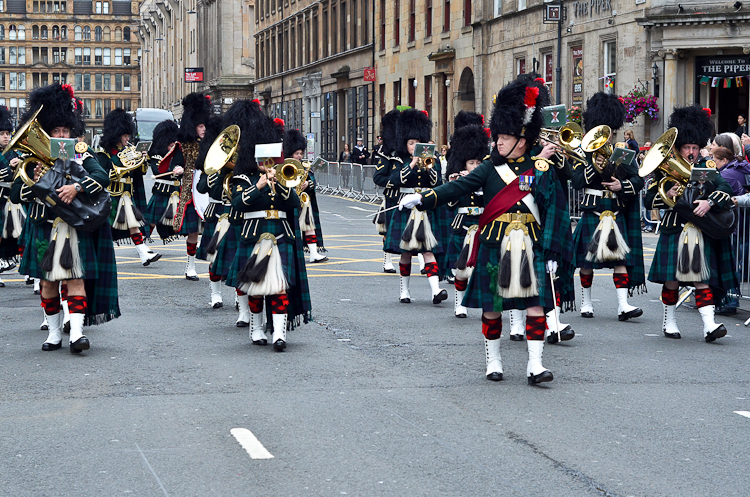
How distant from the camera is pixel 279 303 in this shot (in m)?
9.31

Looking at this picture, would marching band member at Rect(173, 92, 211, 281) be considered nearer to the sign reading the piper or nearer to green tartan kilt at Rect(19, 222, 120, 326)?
green tartan kilt at Rect(19, 222, 120, 326)

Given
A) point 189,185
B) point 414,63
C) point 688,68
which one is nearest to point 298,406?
point 189,185

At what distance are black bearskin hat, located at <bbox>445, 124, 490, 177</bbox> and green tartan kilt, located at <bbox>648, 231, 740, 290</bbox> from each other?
2.49 metres

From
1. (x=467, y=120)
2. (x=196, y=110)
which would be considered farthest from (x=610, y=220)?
(x=196, y=110)

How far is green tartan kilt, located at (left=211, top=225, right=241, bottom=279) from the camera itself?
412 inches

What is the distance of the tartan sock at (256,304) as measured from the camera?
9438 mm

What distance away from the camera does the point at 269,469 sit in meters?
5.90

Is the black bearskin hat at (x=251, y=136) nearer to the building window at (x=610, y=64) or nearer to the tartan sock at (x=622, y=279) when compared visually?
the tartan sock at (x=622, y=279)

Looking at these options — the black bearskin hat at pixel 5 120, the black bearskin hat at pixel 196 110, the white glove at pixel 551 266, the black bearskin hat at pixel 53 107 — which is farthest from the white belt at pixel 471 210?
the black bearskin hat at pixel 5 120

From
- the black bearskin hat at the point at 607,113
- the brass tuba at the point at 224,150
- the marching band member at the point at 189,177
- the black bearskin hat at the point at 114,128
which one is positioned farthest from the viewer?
the black bearskin hat at the point at 114,128

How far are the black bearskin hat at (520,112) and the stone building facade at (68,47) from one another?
15631 cm

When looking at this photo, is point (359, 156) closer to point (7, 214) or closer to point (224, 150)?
point (7, 214)

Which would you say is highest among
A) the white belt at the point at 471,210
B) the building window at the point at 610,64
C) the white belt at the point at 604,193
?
the building window at the point at 610,64

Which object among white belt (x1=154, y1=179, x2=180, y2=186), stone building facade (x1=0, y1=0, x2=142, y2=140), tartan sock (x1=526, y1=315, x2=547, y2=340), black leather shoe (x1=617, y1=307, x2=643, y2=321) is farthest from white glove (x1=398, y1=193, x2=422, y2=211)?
stone building facade (x1=0, y1=0, x2=142, y2=140)
